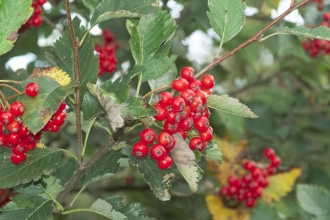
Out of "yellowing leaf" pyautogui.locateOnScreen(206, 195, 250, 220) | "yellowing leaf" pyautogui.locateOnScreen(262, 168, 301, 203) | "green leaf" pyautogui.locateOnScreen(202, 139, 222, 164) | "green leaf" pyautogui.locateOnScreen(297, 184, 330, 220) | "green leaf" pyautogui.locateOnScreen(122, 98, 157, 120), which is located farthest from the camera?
"yellowing leaf" pyautogui.locateOnScreen(262, 168, 301, 203)

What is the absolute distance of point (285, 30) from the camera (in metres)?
1.54

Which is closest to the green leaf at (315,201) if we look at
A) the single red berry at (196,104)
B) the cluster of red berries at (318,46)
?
the cluster of red berries at (318,46)

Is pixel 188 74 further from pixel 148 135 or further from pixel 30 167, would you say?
pixel 30 167

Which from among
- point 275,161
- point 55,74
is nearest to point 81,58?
point 55,74

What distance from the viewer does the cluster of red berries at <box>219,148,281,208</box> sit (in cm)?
290

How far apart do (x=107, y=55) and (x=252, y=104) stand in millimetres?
2181

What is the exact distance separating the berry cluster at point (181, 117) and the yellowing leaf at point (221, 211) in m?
1.76

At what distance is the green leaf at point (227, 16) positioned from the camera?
5.36ft

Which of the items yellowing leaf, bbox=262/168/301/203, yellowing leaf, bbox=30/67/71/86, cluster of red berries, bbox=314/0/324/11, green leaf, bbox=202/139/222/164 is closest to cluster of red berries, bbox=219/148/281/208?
yellowing leaf, bbox=262/168/301/203

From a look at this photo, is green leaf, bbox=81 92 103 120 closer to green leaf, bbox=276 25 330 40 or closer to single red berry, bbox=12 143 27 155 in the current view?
single red berry, bbox=12 143 27 155

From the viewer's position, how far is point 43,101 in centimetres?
145

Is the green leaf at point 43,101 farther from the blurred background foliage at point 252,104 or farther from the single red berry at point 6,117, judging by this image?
the blurred background foliage at point 252,104

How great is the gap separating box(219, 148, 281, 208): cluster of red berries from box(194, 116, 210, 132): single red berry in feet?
4.99

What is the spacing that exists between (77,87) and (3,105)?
25 cm
